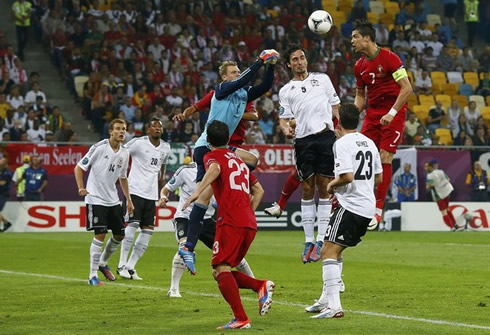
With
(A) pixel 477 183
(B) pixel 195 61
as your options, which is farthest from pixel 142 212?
(B) pixel 195 61

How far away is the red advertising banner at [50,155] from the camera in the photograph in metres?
28.2

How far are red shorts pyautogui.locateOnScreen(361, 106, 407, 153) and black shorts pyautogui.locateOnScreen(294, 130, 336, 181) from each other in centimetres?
53

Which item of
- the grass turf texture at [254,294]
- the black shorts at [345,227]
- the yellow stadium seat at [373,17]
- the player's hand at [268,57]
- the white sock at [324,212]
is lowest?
the grass turf texture at [254,294]

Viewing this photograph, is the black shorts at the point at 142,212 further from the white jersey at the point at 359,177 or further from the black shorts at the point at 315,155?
the white jersey at the point at 359,177

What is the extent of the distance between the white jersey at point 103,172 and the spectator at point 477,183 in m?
18.1

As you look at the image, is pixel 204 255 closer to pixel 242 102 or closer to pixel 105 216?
pixel 105 216

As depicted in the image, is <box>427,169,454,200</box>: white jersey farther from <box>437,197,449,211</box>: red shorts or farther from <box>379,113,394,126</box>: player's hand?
<box>379,113,394,126</box>: player's hand

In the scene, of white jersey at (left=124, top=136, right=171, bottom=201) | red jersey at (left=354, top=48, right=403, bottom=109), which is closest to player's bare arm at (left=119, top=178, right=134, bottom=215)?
white jersey at (left=124, top=136, right=171, bottom=201)

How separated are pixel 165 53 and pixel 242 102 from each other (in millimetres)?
21199

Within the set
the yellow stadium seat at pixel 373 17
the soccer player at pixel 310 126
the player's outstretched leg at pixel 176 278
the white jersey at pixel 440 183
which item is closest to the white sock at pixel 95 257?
the player's outstretched leg at pixel 176 278

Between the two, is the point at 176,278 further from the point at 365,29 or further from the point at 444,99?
the point at 444,99

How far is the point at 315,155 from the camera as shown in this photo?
1361 centimetres

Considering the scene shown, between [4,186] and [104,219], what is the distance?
1357cm

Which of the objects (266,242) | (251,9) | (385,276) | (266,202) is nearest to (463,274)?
(385,276)
